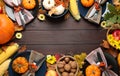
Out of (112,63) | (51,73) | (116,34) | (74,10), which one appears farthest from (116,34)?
(51,73)

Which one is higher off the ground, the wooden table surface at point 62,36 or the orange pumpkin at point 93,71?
the wooden table surface at point 62,36

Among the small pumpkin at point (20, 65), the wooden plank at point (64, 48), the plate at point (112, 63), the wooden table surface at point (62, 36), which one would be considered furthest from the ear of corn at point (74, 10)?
the small pumpkin at point (20, 65)

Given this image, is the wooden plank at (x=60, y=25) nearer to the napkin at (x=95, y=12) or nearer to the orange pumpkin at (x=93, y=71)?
the napkin at (x=95, y=12)

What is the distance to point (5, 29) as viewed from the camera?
2.22m

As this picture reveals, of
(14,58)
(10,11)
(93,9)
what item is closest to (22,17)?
(10,11)

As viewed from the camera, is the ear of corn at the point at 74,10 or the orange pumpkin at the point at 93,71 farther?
the ear of corn at the point at 74,10

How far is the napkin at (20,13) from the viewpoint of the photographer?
230 cm

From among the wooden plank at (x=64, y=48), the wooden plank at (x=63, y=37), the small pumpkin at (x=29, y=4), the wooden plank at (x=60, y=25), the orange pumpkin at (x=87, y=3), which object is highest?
the orange pumpkin at (x=87, y=3)

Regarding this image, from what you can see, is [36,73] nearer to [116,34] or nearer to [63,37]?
[63,37]


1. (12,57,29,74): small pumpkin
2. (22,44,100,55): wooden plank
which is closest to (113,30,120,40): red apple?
(22,44,100,55): wooden plank

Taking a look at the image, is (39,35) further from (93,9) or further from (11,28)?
(93,9)

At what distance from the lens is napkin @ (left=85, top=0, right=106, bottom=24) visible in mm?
2305

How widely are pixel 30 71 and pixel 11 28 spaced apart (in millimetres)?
244

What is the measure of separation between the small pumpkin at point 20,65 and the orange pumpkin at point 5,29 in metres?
0.13
